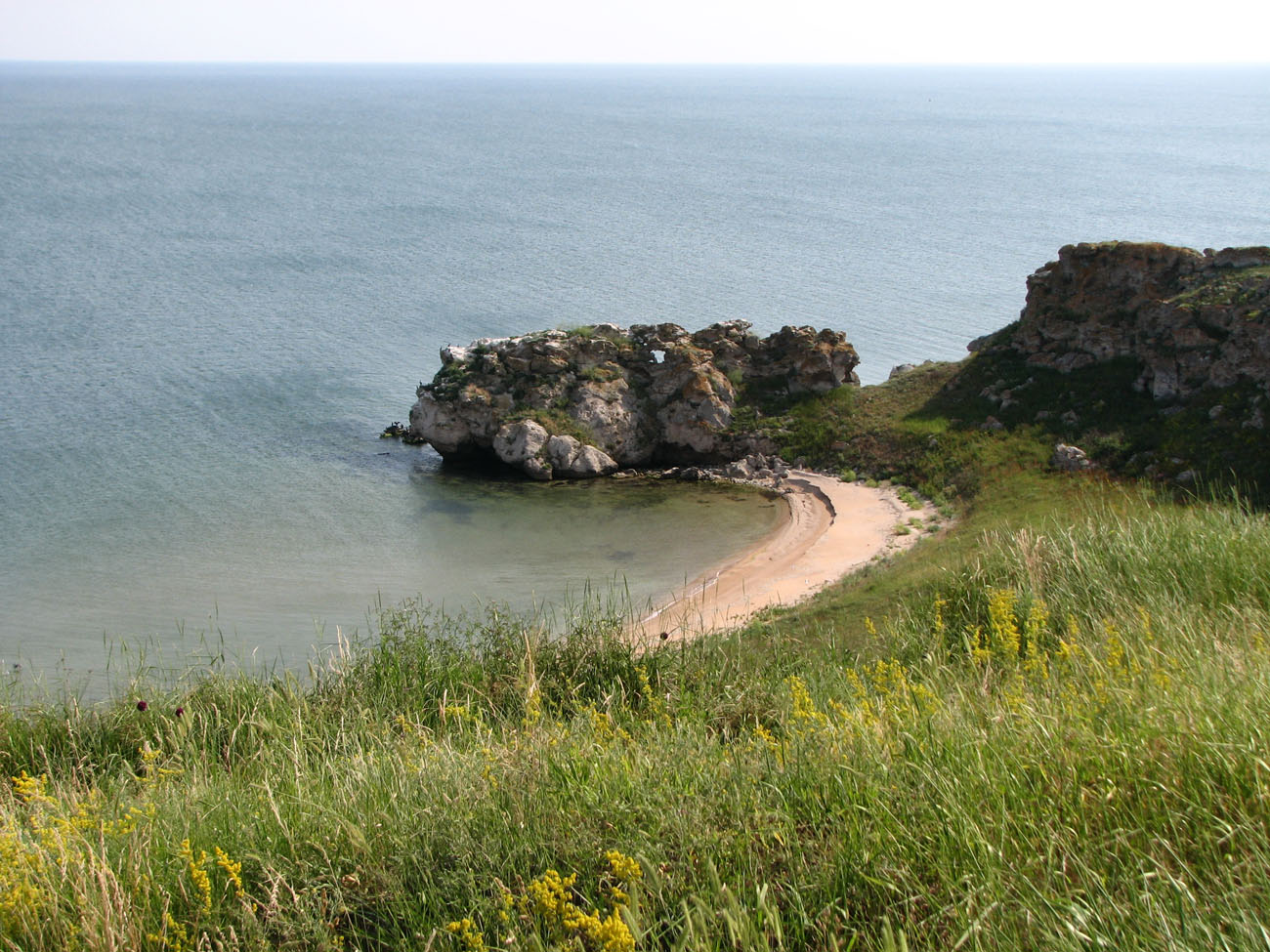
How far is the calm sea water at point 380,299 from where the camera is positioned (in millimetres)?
31562

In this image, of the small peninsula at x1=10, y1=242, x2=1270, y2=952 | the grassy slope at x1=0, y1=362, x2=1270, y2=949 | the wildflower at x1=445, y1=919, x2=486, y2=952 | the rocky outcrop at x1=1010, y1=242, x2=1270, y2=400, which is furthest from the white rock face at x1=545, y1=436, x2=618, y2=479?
the wildflower at x1=445, y1=919, x2=486, y2=952

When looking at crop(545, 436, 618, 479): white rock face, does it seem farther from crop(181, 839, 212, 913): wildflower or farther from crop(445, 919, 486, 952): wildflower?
crop(445, 919, 486, 952): wildflower

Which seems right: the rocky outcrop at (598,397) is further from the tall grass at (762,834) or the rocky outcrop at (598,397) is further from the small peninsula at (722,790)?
the tall grass at (762,834)

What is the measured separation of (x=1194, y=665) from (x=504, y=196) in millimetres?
98311

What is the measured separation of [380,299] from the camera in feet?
214

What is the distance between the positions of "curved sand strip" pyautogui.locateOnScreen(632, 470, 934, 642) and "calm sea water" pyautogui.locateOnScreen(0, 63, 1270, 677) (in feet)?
4.93

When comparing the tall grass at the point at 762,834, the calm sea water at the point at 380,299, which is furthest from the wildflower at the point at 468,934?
the calm sea water at the point at 380,299

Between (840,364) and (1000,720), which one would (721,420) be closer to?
(840,364)

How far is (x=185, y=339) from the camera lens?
55.7 meters

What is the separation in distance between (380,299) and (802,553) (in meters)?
42.5

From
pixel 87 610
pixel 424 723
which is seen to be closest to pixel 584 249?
pixel 87 610

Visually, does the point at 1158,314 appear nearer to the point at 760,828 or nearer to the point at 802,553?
the point at 802,553

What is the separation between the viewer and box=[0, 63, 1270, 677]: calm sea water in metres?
31.6

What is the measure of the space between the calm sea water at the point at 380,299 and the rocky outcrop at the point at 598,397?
1.89 meters
